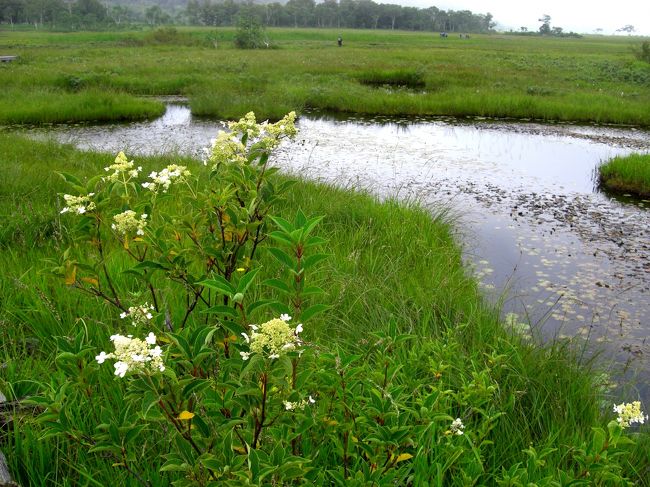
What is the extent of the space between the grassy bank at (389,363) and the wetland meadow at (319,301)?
3cm

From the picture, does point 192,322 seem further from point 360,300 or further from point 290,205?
point 290,205

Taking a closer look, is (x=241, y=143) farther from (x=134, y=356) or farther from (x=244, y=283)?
(x=134, y=356)

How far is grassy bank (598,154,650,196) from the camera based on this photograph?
11039 millimetres

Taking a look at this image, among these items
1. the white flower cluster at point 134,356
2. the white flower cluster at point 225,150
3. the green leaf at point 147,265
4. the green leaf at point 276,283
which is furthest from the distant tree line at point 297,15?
the white flower cluster at point 134,356

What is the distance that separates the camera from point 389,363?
3.00m

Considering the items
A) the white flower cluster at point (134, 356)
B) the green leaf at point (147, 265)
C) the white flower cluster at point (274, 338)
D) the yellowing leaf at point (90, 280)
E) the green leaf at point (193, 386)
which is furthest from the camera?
the yellowing leaf at point (90, 280)

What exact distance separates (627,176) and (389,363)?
10.4 m

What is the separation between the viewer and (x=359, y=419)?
2.21 m

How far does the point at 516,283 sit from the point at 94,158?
8159 mm

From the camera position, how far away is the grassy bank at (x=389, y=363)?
2.54 meters

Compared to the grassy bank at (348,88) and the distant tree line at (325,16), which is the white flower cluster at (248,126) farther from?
the distant tree line at (325,16)

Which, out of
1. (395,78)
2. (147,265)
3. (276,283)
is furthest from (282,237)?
(395,78)

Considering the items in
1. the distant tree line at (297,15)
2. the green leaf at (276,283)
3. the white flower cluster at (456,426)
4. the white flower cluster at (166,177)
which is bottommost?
the white flower cluster at (456,426)

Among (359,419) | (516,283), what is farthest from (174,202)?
(359,419)
